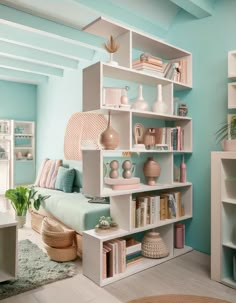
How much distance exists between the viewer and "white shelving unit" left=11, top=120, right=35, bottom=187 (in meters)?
5.71

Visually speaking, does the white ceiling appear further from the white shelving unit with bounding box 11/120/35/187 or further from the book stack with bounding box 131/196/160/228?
the white shelving unit with bounding box 11/120/35/187

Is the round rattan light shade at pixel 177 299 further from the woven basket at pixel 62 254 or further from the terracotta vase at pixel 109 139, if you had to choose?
A: the terracotta vase at pixel 109 139

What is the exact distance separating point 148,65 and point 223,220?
62.7 inches

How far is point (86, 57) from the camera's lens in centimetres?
Result: 418

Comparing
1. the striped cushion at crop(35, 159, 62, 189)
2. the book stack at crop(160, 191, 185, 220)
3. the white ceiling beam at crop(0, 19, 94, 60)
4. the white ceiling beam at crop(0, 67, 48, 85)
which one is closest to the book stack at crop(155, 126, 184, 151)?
the book stack at crop(160, 191, 185, 220)

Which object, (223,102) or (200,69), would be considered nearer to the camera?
(223,102)

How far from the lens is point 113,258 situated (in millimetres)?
2402

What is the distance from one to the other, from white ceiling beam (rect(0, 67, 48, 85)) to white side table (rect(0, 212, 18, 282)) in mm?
3463

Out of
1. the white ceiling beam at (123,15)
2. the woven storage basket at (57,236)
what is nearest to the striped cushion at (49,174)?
the woven storage basket at (57,236)

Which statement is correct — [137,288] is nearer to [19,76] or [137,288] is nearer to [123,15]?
[123,15]

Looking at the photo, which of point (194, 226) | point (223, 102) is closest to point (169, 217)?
point (194, 226)

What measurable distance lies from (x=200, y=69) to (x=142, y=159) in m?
1.19

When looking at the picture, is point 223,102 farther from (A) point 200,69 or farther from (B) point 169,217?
(B) point 169,217

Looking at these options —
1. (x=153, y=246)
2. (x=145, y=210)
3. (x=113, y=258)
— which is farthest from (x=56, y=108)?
(x=113, y=258)
